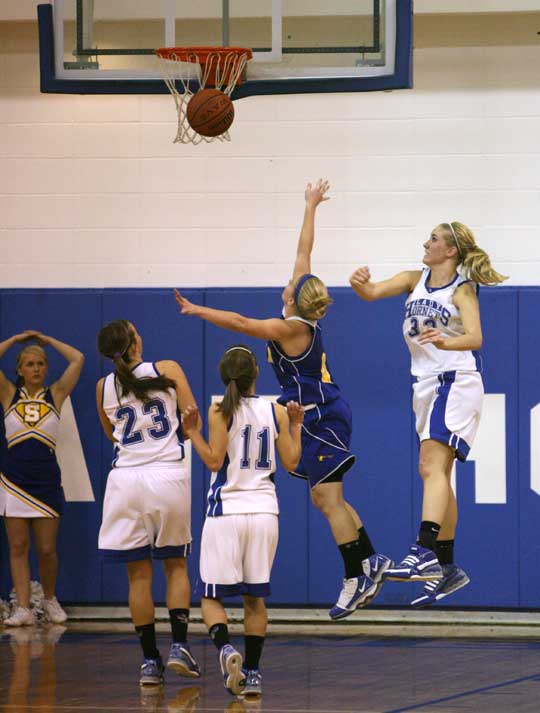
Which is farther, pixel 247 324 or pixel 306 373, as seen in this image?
pixel 306 373

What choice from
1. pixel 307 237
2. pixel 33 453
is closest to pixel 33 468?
pixel 33 453

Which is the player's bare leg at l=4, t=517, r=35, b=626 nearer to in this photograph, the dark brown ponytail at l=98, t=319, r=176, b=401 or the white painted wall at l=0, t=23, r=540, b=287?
the white painted wall at l=0, t=23, r=540, b=287

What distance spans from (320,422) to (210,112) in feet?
6.73

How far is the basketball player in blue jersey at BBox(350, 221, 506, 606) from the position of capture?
22.9 ft

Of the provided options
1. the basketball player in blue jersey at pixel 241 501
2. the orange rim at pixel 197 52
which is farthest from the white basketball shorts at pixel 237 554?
A: the orange rim at pixel 197 52

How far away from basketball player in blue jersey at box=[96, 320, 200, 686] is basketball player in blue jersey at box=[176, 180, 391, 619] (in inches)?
19.8

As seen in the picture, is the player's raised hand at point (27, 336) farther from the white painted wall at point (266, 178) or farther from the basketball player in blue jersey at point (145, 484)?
the basketball player in blue jersey at point (145, 484)

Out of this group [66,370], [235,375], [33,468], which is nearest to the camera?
[235,375]

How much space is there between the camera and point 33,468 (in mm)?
9703

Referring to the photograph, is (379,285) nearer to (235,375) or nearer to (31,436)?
(235,375)

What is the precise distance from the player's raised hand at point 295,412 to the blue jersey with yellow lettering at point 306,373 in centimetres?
48

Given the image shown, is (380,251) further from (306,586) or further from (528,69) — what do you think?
(306,586)

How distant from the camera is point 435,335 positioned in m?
6.48

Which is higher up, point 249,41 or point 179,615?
point 249,41
